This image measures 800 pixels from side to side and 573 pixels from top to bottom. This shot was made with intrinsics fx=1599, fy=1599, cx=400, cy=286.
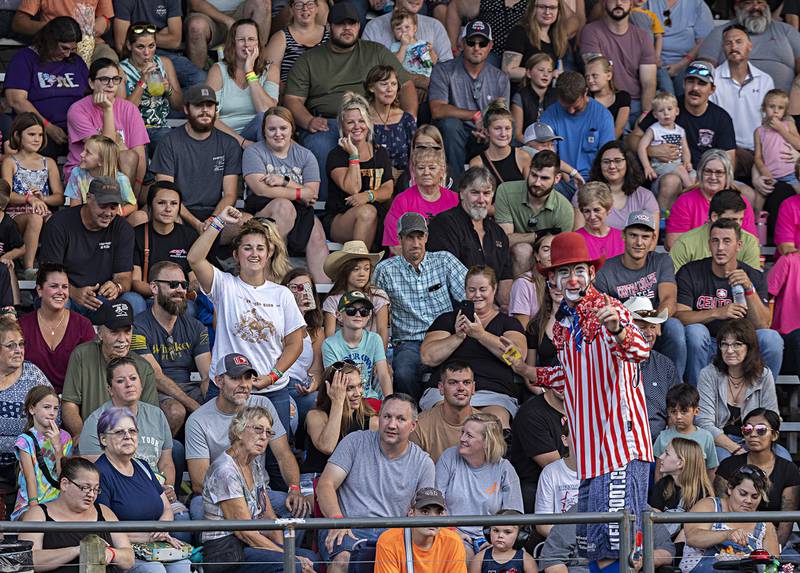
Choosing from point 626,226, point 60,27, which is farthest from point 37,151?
point 626,226

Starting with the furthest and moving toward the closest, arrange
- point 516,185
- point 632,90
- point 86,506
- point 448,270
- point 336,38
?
point 632,90 → point 336,38 → point 516,185 → point 448,270 → point 86,506

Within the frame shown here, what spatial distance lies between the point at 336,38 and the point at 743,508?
5537mm

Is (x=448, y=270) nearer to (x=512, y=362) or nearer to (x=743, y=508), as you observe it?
(x=512, y=362)

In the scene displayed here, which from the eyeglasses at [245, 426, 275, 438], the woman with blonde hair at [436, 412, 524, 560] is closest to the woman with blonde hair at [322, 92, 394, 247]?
the woman with blonde hair at [436, 412, 524, 560]

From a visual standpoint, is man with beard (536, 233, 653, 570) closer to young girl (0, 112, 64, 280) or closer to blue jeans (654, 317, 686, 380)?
blue jeans (654, 317, 686, 380)

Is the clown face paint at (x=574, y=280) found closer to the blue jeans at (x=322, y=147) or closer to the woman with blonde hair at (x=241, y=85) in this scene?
the blue jeans at (x=322, y=147)

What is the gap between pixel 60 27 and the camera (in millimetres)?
12375

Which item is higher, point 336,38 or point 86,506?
point 336,38

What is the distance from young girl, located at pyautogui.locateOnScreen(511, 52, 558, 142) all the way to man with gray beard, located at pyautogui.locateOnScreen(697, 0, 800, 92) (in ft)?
5.68

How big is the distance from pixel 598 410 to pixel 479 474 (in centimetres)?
217

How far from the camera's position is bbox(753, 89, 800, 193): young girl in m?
13.0

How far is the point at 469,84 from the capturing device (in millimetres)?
13133

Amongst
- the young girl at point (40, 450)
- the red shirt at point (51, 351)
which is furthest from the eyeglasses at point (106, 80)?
the young girl at point (40, 450)

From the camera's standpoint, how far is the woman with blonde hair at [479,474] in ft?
30.6
